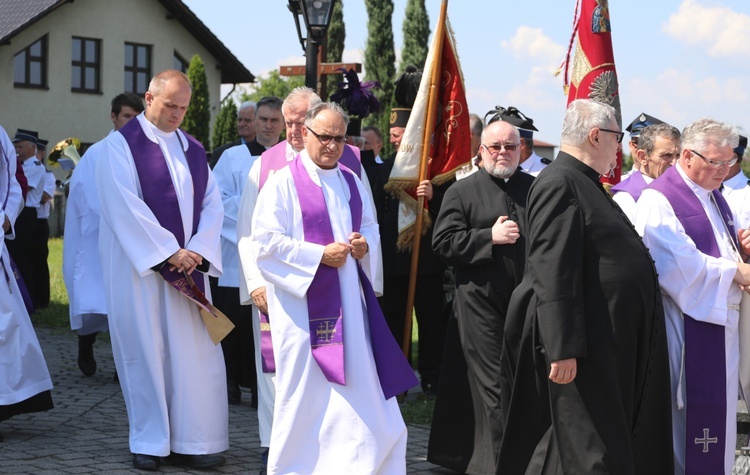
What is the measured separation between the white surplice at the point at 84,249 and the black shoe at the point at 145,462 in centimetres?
Answer: 291

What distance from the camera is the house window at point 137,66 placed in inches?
1555

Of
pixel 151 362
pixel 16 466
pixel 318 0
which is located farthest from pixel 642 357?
pixel 318 0

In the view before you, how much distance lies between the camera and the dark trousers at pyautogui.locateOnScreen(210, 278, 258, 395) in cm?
873

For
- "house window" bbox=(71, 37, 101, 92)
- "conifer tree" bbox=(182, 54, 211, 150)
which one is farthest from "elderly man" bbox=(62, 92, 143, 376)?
"house window" bbox=(71, 37, 101, 92)

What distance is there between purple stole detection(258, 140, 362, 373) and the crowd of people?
0.02 m

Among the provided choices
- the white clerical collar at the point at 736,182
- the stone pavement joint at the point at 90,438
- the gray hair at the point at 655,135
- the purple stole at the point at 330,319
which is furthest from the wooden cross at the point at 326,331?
the white clerical collar at the point at 736,182

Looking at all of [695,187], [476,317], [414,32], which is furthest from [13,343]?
[414,32]

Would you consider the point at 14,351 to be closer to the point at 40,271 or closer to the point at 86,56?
the point at 40,271

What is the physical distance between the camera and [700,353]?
19.3 feet

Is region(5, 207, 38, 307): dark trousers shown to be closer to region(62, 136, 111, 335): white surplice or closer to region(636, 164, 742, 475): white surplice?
region(62, 136, 111, 335): white surplice

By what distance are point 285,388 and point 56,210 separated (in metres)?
28.7

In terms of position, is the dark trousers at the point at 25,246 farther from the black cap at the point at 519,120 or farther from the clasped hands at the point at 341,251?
the clasped hands at the point at 341,251

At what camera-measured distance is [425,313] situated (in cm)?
949

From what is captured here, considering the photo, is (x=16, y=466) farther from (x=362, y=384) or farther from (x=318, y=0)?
(x=318, y=0)
